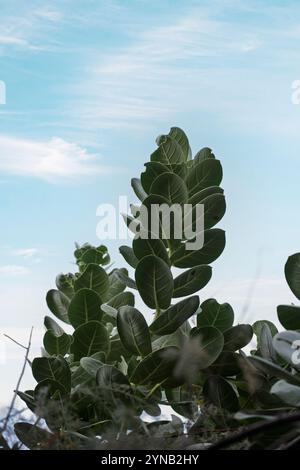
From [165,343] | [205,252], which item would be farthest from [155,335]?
[205,252]

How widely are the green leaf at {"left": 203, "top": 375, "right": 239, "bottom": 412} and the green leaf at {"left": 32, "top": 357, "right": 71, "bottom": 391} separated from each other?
0.17m

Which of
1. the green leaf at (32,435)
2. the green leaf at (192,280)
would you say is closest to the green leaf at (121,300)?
the green leaf at (192,280)

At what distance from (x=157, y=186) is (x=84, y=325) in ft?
0.65

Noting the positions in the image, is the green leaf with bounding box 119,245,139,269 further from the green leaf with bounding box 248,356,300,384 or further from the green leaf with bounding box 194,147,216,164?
the green leaf with bounding box 248,356,300,384

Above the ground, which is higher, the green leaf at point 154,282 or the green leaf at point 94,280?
the green leaf at point 94,280

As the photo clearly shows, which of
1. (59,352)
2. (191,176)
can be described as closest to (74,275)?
(59,352)

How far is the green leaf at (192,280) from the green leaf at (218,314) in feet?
0.08

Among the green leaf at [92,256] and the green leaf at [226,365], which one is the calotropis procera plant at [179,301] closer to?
the green leaf at [226,365]

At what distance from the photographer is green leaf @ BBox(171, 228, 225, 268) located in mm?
933

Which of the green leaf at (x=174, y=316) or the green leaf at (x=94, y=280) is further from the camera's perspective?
the green leaf at (x=94, y=280)

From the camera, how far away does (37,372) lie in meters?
0.90

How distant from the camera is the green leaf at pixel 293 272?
0.85 metres
